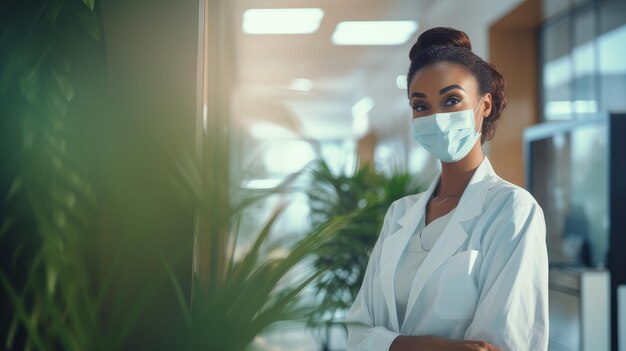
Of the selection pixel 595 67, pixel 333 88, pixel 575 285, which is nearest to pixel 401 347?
pixel 575 285

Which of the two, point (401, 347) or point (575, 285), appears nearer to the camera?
point (401, 347)

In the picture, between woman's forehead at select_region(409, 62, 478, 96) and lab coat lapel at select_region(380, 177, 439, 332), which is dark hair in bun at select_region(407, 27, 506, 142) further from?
lab coat lapel at select_region(380, 177, 439, 332)

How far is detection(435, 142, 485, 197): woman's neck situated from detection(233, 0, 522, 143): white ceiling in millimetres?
2350

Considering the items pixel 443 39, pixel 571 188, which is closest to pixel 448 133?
pixel 443 39

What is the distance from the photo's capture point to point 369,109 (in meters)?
12.2

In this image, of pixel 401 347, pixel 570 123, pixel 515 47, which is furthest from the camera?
pixel 515 47

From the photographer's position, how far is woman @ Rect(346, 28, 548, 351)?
1.23m

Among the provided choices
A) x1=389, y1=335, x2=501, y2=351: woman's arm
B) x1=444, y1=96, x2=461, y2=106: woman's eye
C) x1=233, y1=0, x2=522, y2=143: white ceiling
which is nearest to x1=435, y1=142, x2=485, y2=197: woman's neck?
x1=444, y1=96, x2=461, y2=106: woman's eye

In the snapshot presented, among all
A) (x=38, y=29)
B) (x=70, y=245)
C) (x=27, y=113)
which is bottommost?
(x=70, y=245)

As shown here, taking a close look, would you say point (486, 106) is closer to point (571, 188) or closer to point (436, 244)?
point (436, 244)

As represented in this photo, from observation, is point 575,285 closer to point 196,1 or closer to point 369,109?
point 196,1

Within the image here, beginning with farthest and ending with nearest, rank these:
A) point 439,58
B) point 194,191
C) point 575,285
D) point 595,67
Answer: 1. point 595,67
2. point 575,285
3. point 439,58
4. point 194,191

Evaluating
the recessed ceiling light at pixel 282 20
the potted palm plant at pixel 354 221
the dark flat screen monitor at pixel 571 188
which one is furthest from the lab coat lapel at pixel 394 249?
the recessed ceiling light at pixel 282 20

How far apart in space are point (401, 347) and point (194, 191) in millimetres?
571
